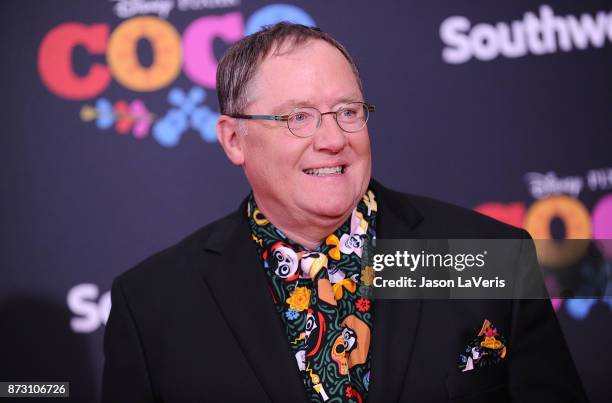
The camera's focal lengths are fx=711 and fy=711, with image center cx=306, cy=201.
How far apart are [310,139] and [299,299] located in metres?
0.37

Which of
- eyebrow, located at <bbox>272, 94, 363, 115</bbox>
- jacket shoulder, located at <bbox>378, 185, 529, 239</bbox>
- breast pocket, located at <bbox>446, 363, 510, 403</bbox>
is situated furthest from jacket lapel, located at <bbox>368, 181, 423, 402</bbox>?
eyebrow, located at <bbox>272, 94, 363, 115</bbox>

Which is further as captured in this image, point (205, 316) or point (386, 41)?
point (386, 41)

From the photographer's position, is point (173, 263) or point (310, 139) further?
point (173, 263)

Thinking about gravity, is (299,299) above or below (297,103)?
below

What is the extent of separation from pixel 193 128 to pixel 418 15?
1010mm

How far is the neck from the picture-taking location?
167cm

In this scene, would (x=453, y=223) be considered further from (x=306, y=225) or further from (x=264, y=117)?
(x=264, y=117)

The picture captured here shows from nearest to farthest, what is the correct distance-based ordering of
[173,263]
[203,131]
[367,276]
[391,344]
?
[391,344]
[367,276]
[173,263]
[203,131]

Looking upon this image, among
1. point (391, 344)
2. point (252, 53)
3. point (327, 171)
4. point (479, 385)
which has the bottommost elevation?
point (479, 385)

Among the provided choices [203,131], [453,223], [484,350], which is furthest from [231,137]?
[203,131]

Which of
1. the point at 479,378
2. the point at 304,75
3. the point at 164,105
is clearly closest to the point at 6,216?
the point at 164,105

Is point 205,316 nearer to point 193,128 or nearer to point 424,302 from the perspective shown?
point 424,302

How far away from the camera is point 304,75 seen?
1.61 m

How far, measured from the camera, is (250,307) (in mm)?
1629
